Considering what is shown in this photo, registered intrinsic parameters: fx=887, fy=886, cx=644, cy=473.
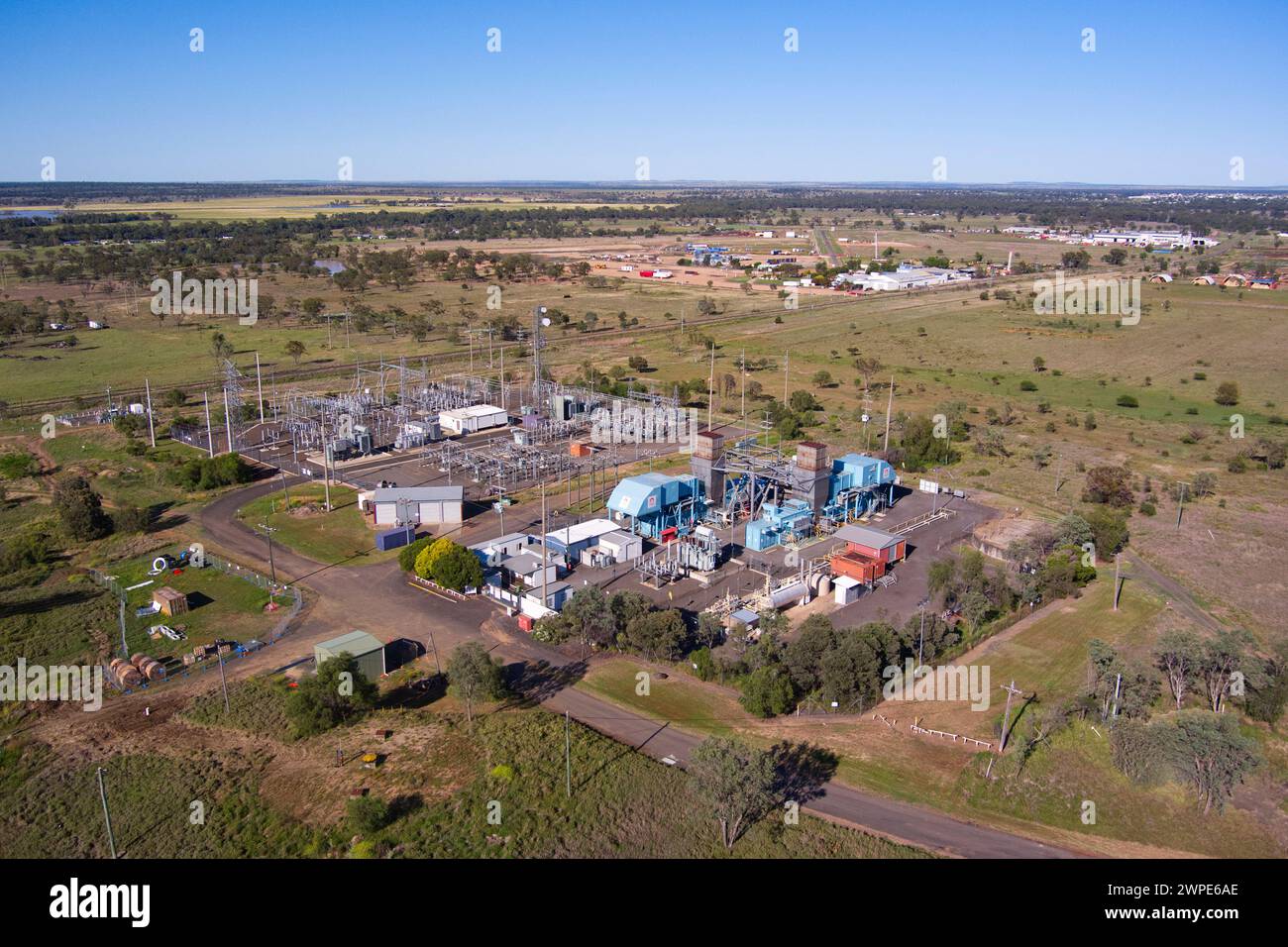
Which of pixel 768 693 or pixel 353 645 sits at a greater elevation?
pixel 353 645

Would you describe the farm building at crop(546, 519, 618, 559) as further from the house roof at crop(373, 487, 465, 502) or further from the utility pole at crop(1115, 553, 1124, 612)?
the utility pole at crop(1115, 553, 1124, 612)

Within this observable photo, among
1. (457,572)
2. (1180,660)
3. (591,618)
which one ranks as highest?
(457,572)

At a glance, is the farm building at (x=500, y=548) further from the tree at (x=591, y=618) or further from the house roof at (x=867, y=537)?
the house roof at (x=867, y=537)

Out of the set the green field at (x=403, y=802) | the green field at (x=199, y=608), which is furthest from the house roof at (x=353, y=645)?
the green field at (x=199, y=608)

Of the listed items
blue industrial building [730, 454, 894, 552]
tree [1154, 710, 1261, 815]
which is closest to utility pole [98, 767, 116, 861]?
blue industrial building [730, 454, 894, 552]

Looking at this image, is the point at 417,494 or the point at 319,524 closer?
the point at 319,524

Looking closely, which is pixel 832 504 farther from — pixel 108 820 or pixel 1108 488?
pixel 108 820

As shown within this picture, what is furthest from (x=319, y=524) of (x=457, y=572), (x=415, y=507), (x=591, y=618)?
Result: (x=591, y=618)
